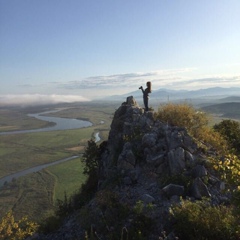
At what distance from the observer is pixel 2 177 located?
105m

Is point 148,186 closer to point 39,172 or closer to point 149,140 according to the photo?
point 149,140

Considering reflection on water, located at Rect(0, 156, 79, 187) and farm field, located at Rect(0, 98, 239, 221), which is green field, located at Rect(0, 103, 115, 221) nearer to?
farm field, located at Rect(0, 98, 239, 221)

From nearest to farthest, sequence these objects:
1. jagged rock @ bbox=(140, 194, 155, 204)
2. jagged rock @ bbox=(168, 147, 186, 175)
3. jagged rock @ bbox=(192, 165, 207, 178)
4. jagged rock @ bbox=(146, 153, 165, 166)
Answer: jagged rock @ bbox=(140, 194, 155, 204) → jagged rock @ bbox=(192, 165, 207, 178) → jagged rock @ bbox=(168, 147, 186, 175) → jagged rock @ bbox=(146, 153, 165, 166)

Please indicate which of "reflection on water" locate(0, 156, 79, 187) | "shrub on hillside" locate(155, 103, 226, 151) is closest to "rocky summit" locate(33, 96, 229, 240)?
"shrub on hillside" locate(155, 103, 226, 151)

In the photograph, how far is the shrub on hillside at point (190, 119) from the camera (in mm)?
19172

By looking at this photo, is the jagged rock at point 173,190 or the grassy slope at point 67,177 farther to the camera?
the grassy slope at point 67,177

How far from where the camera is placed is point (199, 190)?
13.4 metres

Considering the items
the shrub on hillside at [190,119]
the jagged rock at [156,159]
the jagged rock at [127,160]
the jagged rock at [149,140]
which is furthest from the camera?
the shrub on hillside at [190,119]

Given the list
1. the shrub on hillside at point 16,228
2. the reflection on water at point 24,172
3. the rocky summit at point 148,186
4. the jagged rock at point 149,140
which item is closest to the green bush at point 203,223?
the rocky summit at point 148,186

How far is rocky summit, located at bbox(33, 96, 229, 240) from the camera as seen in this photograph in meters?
12.4

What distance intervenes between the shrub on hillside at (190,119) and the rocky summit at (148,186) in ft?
3.83

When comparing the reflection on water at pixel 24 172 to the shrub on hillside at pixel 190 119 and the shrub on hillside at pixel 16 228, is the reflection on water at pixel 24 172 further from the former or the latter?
the shrub on hillside at pixel 190 119

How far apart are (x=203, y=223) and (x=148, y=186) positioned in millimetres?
5237

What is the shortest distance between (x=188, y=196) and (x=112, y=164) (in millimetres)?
7170
